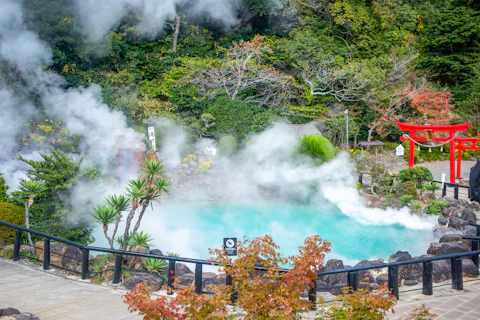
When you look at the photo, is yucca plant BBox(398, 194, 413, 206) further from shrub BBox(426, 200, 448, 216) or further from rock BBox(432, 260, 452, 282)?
rock BBox(432, 260, 452, 282)

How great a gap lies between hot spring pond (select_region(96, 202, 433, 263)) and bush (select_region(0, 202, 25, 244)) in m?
1.90

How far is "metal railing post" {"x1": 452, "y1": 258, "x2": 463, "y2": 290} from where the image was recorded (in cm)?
564

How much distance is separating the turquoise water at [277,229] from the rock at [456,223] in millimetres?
569

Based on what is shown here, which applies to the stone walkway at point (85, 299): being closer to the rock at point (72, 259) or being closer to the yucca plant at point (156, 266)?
the rock at point (72, 259)

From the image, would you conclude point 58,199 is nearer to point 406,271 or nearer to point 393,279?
point 393,279

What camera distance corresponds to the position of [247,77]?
18.6m

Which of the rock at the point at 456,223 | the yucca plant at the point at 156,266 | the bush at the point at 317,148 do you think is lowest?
the yucca plant at the point at 156,266

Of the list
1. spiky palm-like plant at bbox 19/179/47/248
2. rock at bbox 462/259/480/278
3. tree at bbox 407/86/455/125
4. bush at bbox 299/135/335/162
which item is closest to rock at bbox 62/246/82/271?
spiky palm-like plant at bbox 19/179/47/248

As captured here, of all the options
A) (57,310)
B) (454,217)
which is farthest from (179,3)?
(57,310)

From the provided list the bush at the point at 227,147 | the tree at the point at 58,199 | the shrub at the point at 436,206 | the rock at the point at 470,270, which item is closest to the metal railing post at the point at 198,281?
the tree at the point at 58,199

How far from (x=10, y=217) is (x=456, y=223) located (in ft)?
30.7

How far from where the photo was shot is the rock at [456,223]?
1024 cm

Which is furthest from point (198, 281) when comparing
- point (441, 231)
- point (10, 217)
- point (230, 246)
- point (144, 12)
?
point (144, 12)

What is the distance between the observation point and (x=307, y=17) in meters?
20.8
